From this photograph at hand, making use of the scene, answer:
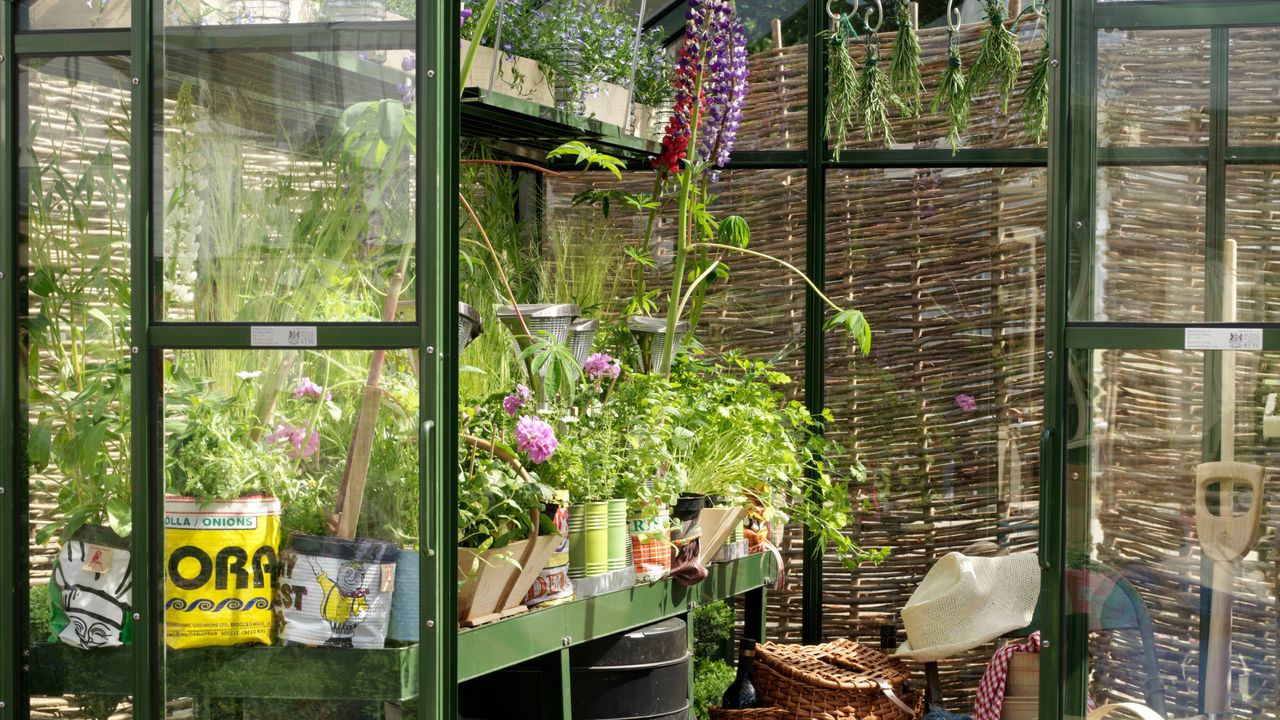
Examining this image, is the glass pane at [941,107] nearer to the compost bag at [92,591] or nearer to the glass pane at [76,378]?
the glass pane at [76,378]

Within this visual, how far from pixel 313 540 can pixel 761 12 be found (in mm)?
3070

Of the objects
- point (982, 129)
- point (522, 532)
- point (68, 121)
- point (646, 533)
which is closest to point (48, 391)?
point (68, 121)

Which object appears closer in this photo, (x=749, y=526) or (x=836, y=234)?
(x=749, y=526)

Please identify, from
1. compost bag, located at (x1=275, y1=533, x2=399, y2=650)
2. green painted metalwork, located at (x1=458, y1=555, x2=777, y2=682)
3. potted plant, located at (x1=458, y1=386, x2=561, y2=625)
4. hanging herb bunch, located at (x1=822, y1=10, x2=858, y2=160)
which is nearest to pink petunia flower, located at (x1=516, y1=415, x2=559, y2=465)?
potted plant, located at (x1=458, y1=386, x2=561, y2=625)

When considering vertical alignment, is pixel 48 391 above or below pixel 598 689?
above

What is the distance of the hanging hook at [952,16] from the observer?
4.54 m

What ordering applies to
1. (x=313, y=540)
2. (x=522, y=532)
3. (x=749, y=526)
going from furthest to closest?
1. (x=749, y=526)
2. (x=522, y=532)
3. (x=313, y=540)

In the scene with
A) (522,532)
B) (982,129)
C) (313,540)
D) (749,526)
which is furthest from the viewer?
(982,129)

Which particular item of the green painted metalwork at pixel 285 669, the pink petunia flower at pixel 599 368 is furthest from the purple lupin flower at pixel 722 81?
the green painted metalwork at pixel 285 669

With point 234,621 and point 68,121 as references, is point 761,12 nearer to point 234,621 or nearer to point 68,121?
point 68,121

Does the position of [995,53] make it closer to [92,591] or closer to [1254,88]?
[1254,88]

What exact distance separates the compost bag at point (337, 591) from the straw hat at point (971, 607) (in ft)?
6.92

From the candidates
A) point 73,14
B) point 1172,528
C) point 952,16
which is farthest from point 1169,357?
point 952,16

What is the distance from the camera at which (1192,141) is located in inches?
101
